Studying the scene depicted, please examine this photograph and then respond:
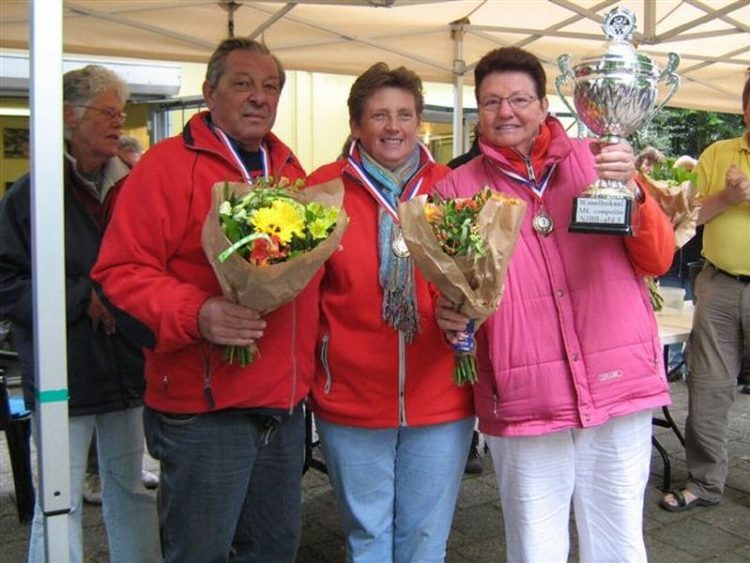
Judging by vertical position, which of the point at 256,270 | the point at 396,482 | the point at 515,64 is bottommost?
the point at 396,482

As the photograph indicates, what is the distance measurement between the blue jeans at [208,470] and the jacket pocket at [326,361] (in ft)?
0.49

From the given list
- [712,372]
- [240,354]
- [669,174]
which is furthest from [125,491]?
[712,372]

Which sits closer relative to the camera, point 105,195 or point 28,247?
point 28,247

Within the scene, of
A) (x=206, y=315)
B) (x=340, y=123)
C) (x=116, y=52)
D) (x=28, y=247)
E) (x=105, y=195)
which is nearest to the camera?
(x=206, y=315)

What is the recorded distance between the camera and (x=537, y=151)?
2338 mm

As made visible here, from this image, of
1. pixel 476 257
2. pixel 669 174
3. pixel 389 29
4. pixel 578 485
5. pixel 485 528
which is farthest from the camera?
pixel 389 29

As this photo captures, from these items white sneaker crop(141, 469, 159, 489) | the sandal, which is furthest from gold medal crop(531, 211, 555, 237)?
white sneaker crop(141, 469, 159, 489)

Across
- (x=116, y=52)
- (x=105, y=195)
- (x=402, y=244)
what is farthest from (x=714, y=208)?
(x=116, y=52)

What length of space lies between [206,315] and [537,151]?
107 centimetres

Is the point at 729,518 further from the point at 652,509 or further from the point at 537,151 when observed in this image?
the point at 537,151

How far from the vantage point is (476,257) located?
1978 mm

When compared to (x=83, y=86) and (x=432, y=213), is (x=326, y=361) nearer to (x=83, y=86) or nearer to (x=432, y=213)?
(x=432, y=213)

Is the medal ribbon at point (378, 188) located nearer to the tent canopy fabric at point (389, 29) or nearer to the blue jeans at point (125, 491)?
the blue jeans at point (125, 491)

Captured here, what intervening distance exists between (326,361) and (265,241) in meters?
0.64
